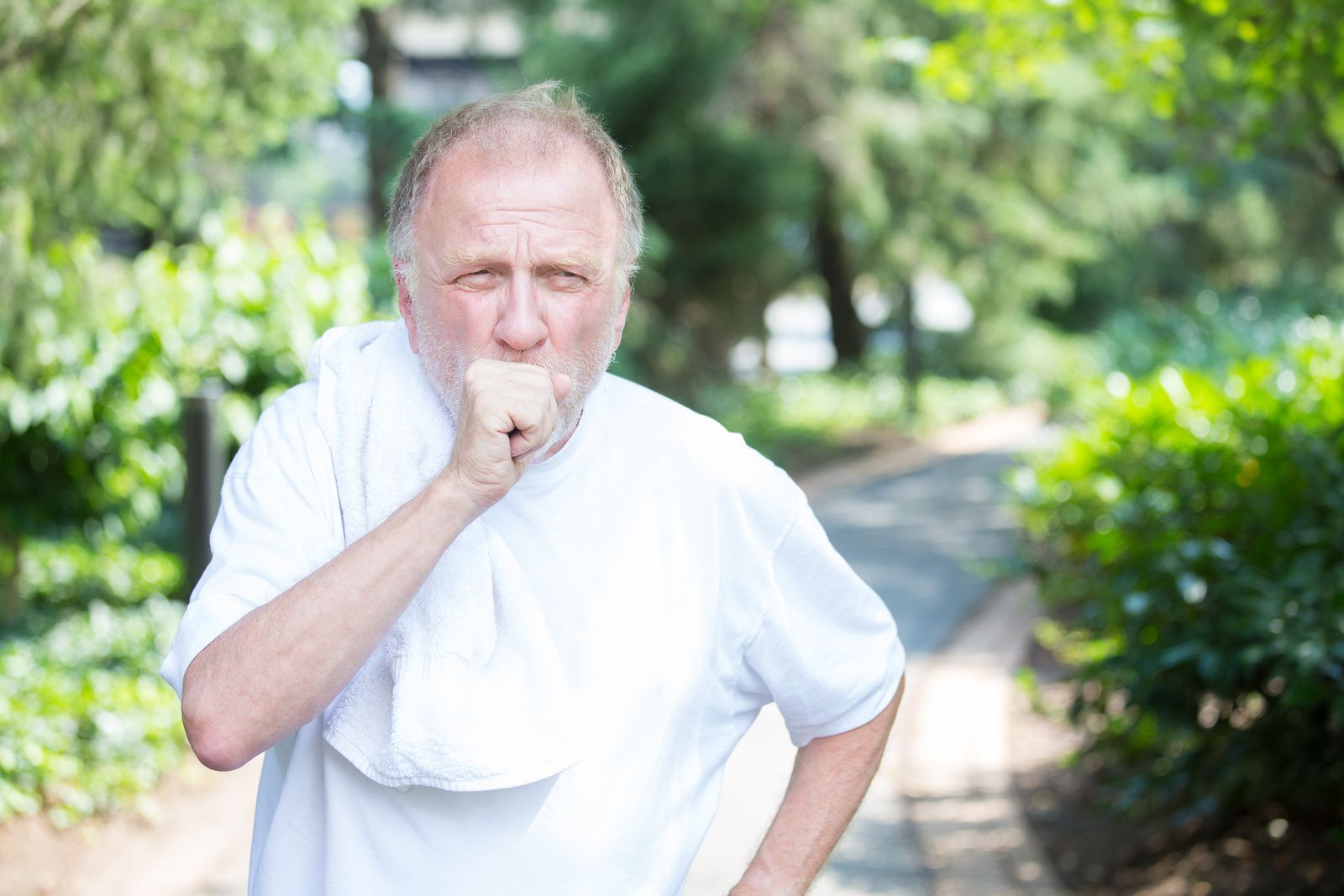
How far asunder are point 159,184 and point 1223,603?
4182mm

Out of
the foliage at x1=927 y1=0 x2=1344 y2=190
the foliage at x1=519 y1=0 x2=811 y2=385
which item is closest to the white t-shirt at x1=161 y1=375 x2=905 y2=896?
the foliage at x1=927 y1=0 x2=1344 y2=190

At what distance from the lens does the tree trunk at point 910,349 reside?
71.6 ft

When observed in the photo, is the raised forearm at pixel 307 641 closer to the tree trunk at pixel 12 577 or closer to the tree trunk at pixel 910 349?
the tree trunk at pixel 12 577

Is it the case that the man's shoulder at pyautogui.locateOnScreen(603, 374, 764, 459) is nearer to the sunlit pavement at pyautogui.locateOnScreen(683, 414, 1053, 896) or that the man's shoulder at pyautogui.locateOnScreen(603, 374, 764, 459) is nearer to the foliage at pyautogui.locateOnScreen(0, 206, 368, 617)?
the sunlit pavement at pyautogui.locateOnScreen(683, 414, 1053, 896)

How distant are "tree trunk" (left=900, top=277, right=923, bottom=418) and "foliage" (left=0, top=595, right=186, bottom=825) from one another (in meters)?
16.8

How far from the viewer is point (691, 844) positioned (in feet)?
6.10

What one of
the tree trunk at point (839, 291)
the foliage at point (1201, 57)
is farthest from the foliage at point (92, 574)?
the tree trunk at point (839, 291)

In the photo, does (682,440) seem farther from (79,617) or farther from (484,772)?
(79,617)

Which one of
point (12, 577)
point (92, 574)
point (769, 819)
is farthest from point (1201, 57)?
point (92, 574)

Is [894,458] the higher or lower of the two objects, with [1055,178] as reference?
lower

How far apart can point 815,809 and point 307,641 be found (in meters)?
0.87

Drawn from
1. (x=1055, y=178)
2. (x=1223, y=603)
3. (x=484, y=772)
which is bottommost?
(x=1055, y=178)

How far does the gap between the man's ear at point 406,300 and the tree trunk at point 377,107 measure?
11.5m

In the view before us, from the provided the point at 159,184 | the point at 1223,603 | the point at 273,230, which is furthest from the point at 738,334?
the point at 1223,603
